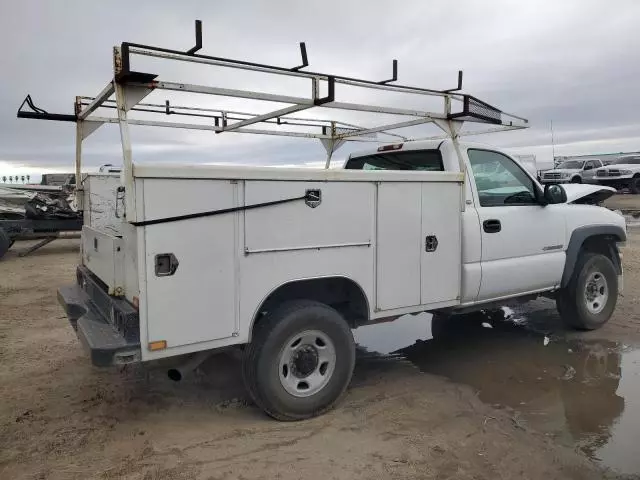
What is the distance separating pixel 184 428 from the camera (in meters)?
3.83

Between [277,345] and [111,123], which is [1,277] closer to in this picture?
[111,123]

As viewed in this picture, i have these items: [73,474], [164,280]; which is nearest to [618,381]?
[164,280]

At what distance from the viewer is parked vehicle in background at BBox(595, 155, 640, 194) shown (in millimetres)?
26203

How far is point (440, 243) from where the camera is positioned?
4.68 m

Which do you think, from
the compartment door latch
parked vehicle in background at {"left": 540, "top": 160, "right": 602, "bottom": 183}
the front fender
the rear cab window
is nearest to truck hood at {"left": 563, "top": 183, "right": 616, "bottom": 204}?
the front fender

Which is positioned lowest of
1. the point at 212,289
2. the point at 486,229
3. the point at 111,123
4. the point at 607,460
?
the point at 607,460

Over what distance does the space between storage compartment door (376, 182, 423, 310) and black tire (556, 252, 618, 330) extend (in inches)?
102

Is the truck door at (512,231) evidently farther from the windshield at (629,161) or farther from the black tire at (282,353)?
the windshield at (629,161)

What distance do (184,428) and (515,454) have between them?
2.25 m

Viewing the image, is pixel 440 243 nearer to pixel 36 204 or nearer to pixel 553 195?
pixel 553 195

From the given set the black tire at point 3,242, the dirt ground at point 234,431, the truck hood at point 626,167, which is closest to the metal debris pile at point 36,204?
the black tire at point 3,242

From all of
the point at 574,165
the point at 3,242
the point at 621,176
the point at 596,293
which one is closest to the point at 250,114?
the point at 596,293

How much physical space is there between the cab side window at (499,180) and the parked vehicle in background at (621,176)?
78.4ft

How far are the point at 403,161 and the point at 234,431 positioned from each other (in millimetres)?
3074
